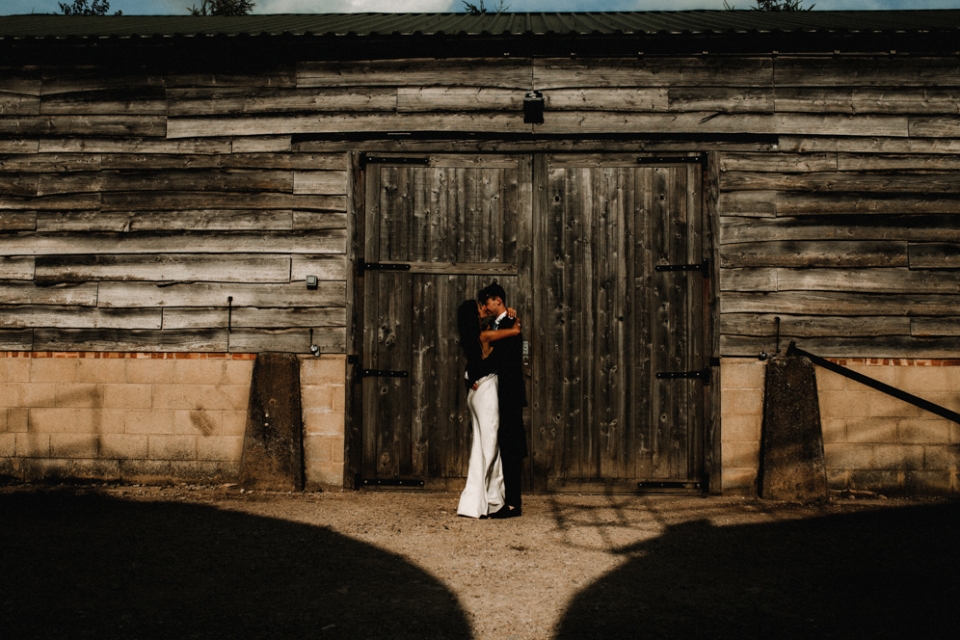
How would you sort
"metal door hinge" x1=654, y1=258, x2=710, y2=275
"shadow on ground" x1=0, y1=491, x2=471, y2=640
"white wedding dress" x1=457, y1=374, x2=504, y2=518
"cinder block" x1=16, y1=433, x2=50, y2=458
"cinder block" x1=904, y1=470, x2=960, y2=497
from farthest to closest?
"cinder block" x1=16, y1=433, x2=50, y2=458 < "metal door hinge" x1=654, y1=258, x2=710, y2=275 < "cinder block" x1=904, y1=470, x2=960, y2=497 < "white wedding dress" x1=457, y1=374, x2=504, y2=518 < "shadow on ground" x1=0, y1=491, x2=471, y2=640

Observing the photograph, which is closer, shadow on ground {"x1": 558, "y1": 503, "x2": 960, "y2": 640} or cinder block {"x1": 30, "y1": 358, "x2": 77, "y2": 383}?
shadow on ground {"x1": 558, "y1": 503, "x2": 960, "y2": 640}

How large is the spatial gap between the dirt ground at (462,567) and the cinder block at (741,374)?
3.52ft

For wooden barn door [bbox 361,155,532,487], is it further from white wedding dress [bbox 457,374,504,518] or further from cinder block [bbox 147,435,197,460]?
cinder block [bbox 147,435,197,460]

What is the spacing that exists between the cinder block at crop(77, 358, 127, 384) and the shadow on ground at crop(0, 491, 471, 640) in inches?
55.4

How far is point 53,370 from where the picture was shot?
22.5 feet

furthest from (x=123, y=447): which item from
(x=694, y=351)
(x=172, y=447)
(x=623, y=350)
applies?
(x=694, y=351)

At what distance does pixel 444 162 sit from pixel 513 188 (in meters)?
0.71

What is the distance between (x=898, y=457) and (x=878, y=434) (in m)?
0.28

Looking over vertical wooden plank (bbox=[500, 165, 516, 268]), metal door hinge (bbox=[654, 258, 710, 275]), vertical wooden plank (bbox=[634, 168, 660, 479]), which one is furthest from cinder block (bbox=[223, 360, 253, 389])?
metal door hinge (bbox=[654, 258, 710, 275])

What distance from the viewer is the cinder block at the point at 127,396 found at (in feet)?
22.2

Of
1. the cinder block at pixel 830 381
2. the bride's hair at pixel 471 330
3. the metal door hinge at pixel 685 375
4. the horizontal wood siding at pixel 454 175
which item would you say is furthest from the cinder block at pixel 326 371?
the cinder block at pixel 830 381

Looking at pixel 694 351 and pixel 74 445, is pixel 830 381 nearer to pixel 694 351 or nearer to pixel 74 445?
pixel 694 351

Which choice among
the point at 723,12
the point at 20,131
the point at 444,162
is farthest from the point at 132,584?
the point at 723,12

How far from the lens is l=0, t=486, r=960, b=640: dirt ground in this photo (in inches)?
143
